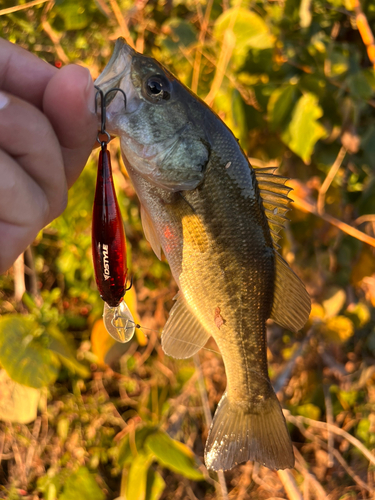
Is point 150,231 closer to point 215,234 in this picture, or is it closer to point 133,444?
point 215,234

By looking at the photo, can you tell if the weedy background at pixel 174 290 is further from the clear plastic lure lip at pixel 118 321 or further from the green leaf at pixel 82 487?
the clear plastic lure lip at pixel 118 321

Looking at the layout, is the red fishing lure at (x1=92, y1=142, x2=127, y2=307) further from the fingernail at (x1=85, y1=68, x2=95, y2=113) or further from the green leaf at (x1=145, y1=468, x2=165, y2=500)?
the green leaf at (x1=145, y1=468, x2=165, y2=500)

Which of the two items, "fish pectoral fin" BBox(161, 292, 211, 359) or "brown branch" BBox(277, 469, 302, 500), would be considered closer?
"fish pectoral fin" BBox(161, 292, 211, 359)

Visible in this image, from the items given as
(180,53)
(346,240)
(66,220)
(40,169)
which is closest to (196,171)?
(40,169)

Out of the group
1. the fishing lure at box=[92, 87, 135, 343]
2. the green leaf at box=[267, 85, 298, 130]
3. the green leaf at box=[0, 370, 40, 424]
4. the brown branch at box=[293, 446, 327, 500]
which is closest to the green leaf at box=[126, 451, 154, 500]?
the green leaf at box=[0, 370, 40, 424]

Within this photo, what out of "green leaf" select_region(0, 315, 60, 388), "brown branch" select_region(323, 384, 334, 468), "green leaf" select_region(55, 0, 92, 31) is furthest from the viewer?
"brown branch" select_region(323, 384, 334, 468)

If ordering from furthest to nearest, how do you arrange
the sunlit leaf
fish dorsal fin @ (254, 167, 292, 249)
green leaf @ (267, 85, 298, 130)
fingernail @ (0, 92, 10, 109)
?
1. the sunlit leaf
2. green leaf @ (267, 85, 298, 130)
3. fish dorsal fin @ (254, 167, 292, 249)
4. fingernail @ (0, 92, 10, 109)
